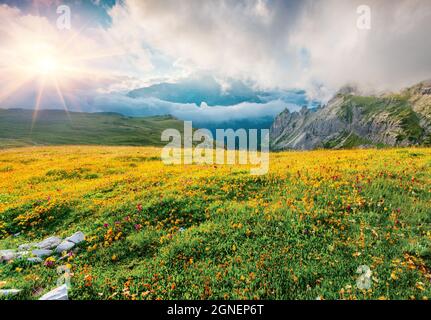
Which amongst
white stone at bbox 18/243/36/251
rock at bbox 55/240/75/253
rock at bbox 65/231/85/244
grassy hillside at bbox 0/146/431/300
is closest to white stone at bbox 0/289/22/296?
grassy hillside at bbox 0/146/431/300

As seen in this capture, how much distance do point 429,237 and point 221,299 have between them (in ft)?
23.1

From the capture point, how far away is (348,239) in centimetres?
840

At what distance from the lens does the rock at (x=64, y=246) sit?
966cm

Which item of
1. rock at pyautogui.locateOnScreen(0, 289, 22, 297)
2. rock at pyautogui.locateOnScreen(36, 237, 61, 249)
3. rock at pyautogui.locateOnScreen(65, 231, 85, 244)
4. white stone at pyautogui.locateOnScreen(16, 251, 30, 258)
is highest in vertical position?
rock at pyautogui.locateOnScreen(65, 231, 85, 244)

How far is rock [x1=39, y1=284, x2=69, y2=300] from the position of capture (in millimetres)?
6663

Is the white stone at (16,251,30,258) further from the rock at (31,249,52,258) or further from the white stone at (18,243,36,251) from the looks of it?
the white stone at (18,243,36,251)

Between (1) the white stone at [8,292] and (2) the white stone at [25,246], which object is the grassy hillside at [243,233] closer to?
(1) the white stone at [8,292]

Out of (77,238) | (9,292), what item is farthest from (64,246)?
(9,292)

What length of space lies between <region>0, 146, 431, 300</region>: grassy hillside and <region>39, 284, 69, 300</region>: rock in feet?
1.22

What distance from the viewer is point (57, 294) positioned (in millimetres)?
6809

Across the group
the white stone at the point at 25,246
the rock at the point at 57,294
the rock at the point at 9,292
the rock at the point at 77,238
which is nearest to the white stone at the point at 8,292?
the rock at the point at 9,292

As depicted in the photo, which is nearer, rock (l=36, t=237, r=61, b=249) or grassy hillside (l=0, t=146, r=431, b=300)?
grassy hillside (l=0, t=146, r=431, b=300)

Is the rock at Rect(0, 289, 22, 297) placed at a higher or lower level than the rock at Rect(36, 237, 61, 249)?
lower
